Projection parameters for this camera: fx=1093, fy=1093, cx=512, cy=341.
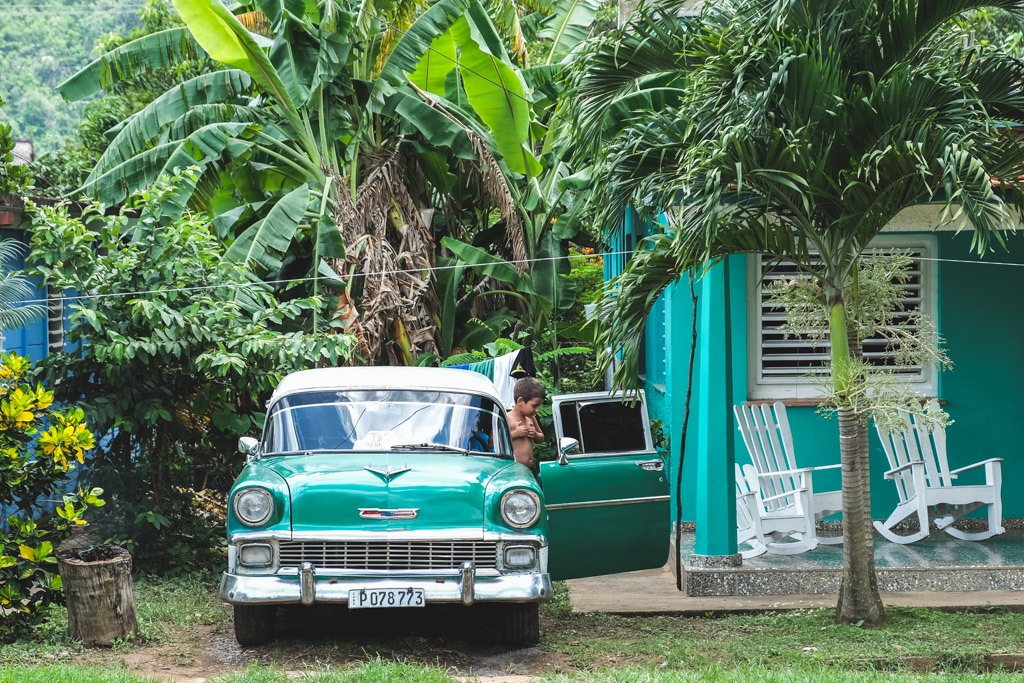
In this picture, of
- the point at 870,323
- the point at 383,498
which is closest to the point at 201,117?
the point at 383,498

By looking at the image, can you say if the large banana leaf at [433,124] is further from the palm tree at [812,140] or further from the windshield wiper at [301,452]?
the windshield wiper at [301,452]

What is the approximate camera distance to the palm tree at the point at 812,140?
6258mm

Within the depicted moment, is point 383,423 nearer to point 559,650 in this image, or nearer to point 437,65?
point 559,650

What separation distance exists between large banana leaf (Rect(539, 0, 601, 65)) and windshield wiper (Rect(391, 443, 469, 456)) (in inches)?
320

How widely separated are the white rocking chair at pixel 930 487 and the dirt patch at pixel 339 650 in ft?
10.7

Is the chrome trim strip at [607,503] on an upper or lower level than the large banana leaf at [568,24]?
lower

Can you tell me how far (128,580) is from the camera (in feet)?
22.5

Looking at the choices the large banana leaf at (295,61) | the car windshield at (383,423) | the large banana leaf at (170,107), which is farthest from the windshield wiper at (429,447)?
the large banana leaf at (170,107)

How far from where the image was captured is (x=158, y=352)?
8.62m

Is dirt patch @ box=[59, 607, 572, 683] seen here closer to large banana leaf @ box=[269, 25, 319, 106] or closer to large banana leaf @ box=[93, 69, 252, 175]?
large banana leaf @ box=[269, 25, 319, 106]

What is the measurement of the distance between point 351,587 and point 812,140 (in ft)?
12.3

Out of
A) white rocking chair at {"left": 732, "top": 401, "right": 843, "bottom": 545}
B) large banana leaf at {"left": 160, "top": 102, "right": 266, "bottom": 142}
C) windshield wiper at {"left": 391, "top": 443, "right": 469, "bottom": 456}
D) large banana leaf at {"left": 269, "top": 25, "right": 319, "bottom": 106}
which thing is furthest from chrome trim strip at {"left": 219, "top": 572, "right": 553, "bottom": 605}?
large banana leaf at {"left": 160, "top": 102, "right": 266, "bottom": 142}

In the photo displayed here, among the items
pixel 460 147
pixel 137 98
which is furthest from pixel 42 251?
pixel 137 98

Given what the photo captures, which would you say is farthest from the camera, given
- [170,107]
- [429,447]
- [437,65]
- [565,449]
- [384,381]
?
[437,65]
